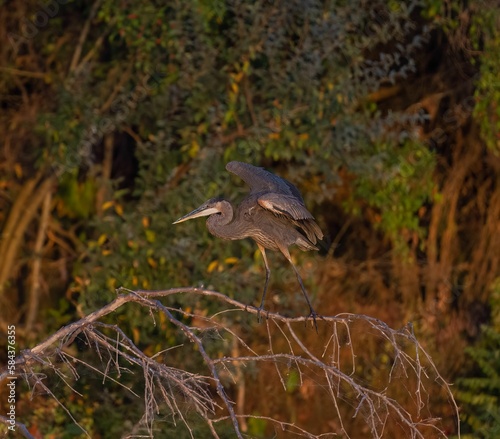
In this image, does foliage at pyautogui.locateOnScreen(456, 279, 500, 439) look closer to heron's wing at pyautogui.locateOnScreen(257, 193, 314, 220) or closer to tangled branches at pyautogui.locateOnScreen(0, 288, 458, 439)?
tangled branches at pyautogui.locateOnScreen(0, 288, 458, 439)

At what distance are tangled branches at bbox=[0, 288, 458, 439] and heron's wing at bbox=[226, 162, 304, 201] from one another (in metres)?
0.61

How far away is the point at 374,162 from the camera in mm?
7992

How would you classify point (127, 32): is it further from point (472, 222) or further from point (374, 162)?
point (472, 222)

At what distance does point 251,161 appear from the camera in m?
7.68

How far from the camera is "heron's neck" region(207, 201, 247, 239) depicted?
582 cm

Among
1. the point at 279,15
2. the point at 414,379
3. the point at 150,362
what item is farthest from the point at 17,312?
the point at 150,362

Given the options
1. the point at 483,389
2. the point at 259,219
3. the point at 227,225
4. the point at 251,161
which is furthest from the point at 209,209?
the point at 483,389

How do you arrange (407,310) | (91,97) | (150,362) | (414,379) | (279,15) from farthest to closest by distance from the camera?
1. (407,310)
2. (91,97)
3. (279,15)
4. (414,379)
5. (150,362)

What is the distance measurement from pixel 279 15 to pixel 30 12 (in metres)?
2.23

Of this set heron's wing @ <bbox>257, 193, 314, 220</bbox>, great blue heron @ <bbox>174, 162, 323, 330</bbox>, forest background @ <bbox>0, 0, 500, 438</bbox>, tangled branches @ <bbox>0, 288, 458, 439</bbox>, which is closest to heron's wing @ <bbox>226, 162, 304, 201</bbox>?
great blue heron @ <bbox>174, 162, 323, 330</bbox>

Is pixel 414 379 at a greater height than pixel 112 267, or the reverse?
pixel 414 379

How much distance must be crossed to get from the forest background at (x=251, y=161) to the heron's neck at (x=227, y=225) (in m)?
1.44

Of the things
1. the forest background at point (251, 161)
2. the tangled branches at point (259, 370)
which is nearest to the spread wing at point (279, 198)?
the tangled branches at point (259, 370)

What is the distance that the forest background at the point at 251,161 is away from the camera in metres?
7.57
